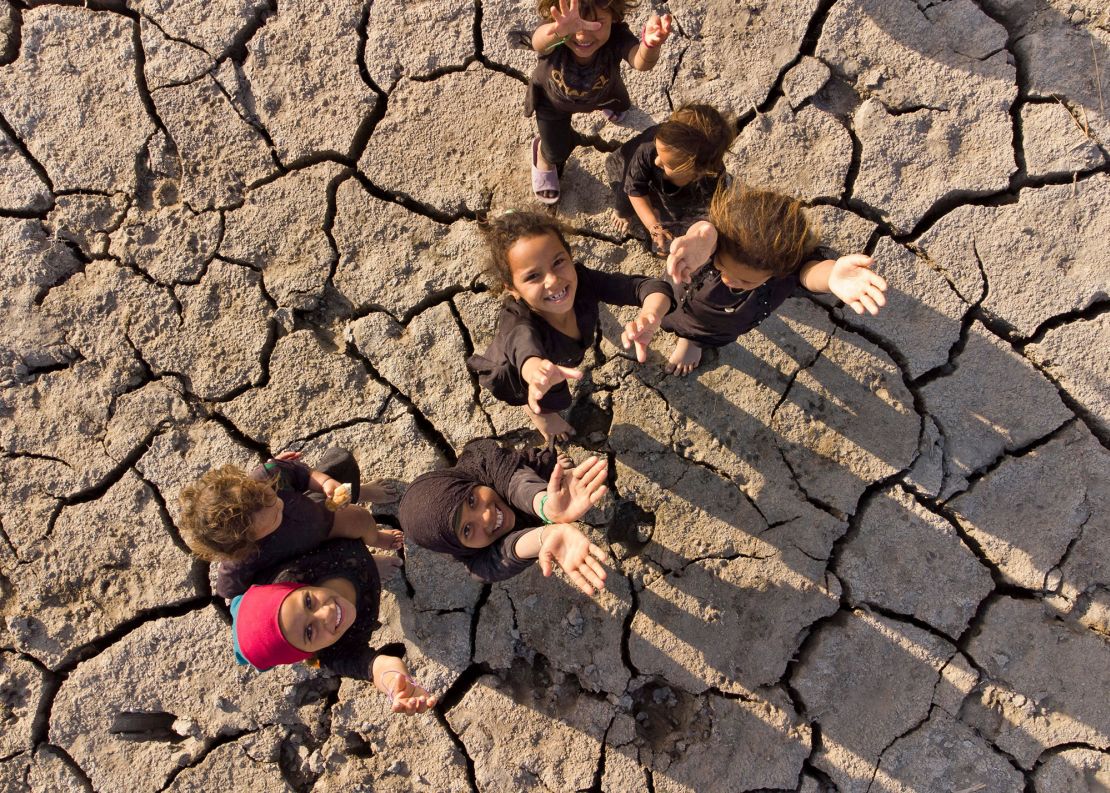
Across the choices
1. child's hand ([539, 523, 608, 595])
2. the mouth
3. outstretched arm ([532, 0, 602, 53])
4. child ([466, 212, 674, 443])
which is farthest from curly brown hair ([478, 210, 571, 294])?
child's hand ([539, 523, 608, 595])

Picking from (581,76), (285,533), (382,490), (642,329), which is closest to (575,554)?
(642,329)

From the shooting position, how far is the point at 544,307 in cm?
234

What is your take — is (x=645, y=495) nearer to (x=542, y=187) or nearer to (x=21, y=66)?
(x=542, y=187)

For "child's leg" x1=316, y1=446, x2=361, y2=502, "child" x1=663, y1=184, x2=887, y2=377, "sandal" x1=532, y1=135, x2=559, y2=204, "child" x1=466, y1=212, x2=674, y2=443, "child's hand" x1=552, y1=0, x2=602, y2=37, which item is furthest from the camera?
"sandal" x1=532, y1=135, x2=559, y2=204

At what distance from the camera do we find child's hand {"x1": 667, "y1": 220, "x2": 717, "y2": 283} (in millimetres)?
2102

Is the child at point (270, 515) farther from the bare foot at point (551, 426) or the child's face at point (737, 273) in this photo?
the child's face at point (737, 273)

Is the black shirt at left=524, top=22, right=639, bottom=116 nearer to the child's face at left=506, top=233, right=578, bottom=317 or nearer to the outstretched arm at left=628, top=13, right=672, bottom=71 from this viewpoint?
the outstretched arm at left=628, top=13, right=672, bottom=71

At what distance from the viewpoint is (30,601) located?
2.89 m

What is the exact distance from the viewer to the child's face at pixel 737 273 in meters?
2.19

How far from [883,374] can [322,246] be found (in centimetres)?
242

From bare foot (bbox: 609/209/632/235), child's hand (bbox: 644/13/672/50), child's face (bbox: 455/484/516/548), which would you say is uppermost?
child's hand (bbox: 644/13/672/50)

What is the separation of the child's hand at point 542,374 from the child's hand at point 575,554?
0.41 meters

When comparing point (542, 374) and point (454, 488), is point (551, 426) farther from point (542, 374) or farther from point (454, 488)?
point (542, 374)

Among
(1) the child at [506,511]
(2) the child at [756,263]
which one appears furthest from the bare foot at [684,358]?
(1) the child at [506,511]
